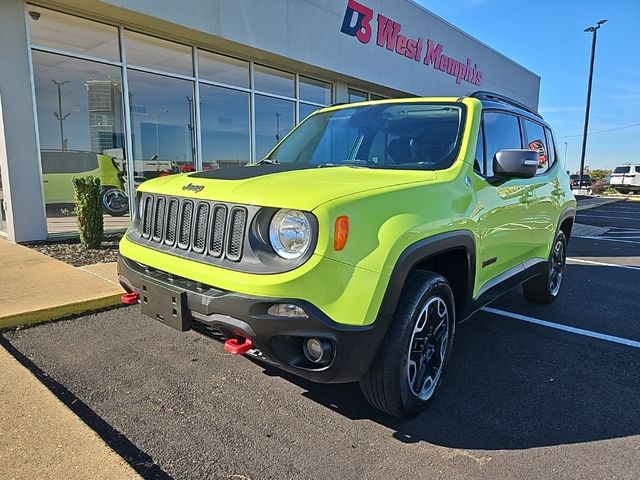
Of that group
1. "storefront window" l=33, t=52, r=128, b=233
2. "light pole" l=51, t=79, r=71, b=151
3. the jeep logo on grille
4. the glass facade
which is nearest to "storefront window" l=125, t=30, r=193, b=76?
the glass facade

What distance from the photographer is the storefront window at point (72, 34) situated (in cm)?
754

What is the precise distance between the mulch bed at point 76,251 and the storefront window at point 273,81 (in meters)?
5.37

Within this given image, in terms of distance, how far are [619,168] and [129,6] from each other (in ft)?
116

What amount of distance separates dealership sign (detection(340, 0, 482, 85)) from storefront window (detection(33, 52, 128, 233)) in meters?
6.05

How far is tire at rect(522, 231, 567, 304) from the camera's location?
16.3 feet

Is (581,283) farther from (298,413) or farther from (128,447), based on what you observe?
(128,447)

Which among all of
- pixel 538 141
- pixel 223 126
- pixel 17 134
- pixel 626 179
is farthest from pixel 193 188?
pixel 626 179

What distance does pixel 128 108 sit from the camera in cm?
879

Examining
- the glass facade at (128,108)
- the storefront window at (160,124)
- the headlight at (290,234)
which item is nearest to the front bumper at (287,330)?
the headlight at (290,234)

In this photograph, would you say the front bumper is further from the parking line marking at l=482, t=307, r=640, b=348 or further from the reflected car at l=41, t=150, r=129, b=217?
the reflected car at l=41, t=150, r=129, b=217

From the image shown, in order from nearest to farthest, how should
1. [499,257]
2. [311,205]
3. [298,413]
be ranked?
[311,205] → [298,413] → [499,257]

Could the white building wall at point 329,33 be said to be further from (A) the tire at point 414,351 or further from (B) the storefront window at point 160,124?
(A) the tire at point 414,351

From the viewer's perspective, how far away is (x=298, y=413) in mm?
2795

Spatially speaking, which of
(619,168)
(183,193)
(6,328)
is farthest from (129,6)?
(619,168)
